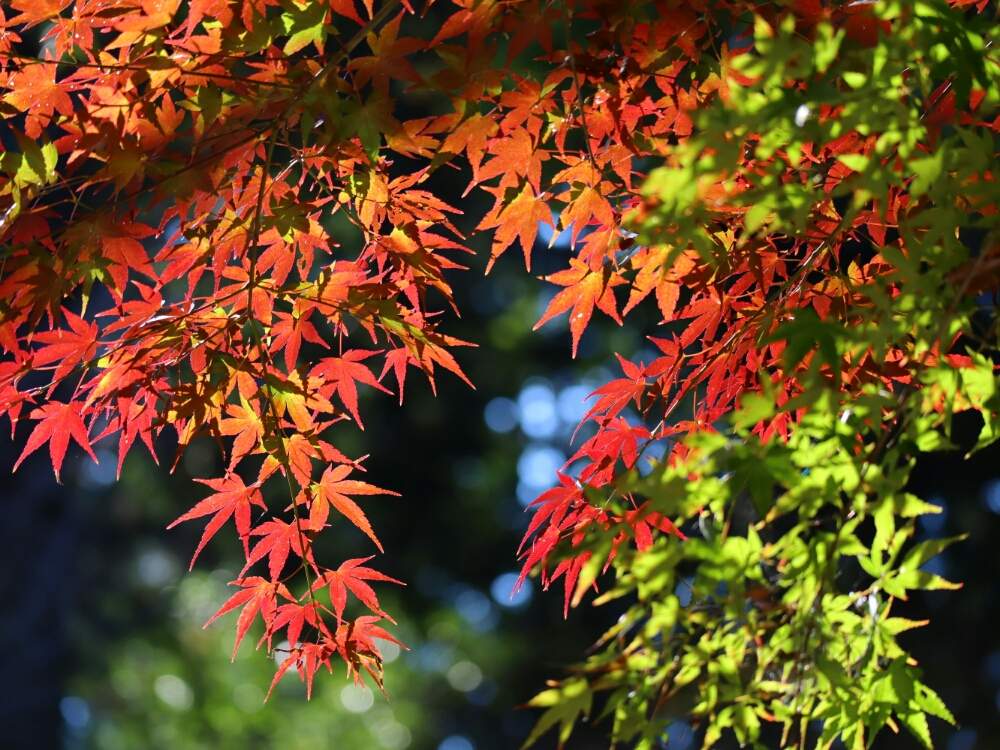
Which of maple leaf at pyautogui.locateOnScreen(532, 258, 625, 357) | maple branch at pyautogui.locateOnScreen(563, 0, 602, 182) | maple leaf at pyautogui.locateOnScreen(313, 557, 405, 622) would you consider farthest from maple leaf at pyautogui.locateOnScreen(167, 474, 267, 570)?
maple branch at pyautogui.locateOnScreen(563, 0, 602, 182)

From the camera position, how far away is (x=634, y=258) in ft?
4.15

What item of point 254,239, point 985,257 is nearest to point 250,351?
point 254,239

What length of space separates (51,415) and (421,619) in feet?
17.5

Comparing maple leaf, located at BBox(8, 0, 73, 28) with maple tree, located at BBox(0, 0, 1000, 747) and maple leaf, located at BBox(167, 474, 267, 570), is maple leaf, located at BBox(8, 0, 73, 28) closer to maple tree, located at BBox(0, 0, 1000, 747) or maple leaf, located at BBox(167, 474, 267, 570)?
maple tree, located at BBox(0, 0, 1000, 747)

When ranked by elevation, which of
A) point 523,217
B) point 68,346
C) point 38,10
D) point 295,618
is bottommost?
point 295,618

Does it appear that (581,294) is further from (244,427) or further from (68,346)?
(68,346)

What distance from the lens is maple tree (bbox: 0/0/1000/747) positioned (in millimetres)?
784

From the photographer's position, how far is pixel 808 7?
42.2 inches

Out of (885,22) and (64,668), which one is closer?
(885,22)

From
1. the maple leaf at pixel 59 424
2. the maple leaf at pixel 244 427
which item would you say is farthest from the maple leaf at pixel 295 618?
the maple leaf at pixel 59 424

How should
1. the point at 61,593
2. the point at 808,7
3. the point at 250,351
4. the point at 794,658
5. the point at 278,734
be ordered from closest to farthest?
the point at 794,658 < the point at 808,7 < the point at 250,351 < the point at 61,593 < the point at 278,734

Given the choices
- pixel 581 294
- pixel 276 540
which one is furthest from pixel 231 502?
pixel 581 294

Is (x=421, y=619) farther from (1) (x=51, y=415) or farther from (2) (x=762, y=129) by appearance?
(2) (x=762, y=129)

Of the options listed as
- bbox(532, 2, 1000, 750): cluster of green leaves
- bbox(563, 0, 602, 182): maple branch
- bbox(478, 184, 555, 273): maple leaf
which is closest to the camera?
bbox(532, 2, 1000, 750): cluster of green leaves
